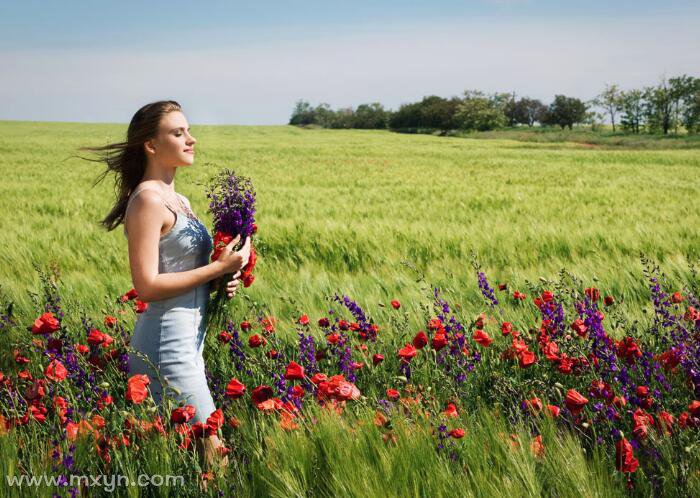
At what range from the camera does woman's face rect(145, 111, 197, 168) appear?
2227 mm

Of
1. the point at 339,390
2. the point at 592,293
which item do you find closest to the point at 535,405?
the point at 339,390

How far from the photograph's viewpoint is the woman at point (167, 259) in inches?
80.7

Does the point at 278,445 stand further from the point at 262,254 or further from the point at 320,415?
the point at 262,254

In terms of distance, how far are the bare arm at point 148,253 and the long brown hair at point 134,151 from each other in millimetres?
282

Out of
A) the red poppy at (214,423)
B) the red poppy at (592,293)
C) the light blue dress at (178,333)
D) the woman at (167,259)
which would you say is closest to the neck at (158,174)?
the woman at (167,259)

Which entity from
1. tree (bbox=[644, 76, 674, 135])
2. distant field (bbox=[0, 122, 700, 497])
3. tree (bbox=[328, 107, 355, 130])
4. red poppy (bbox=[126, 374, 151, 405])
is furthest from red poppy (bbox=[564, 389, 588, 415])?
tree (bbox=[328, 107, 355, 130])

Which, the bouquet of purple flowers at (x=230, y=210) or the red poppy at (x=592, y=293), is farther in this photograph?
the red poppy at (x=592, y=293)

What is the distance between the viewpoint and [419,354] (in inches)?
109

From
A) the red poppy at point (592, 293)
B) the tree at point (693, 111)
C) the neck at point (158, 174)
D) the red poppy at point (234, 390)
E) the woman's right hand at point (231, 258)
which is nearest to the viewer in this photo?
the red poppy at point (234, 390)

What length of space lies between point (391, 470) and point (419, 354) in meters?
1.25

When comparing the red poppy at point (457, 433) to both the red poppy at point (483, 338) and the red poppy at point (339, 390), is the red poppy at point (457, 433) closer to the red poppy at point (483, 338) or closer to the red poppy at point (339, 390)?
the red poppy at point (339, 390)

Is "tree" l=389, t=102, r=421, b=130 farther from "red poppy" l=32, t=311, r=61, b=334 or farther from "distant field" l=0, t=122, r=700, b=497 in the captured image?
"red poppy" l=32, t=311, r=61, b=334

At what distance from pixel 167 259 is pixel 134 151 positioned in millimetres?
481

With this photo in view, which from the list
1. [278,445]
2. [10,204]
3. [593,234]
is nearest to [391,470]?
[278,445]
